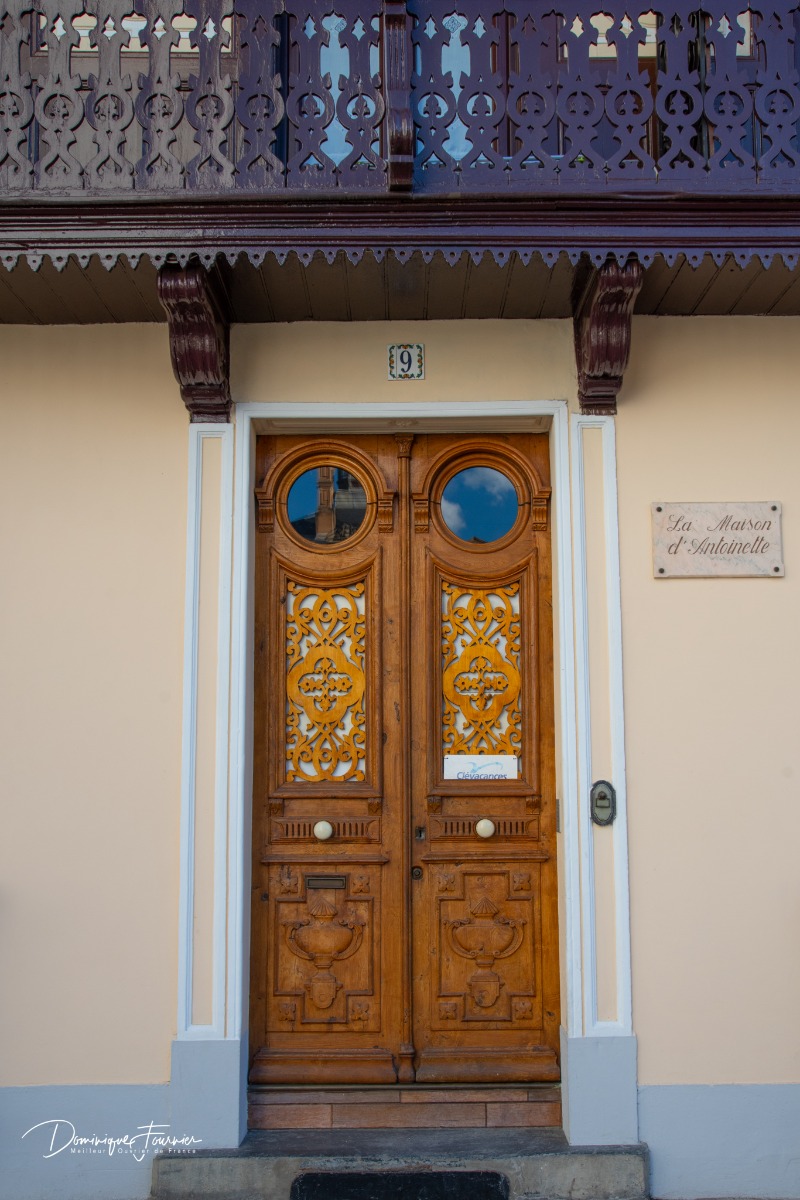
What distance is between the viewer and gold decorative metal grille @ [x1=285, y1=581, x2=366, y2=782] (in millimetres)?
5086

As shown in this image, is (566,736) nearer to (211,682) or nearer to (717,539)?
(717,539)

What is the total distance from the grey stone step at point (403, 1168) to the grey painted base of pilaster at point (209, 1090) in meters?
0.09

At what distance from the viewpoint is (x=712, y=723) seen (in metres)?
4.85

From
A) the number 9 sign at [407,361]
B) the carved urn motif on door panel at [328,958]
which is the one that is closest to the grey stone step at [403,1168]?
the carved urn motif on door panel at [328,958]

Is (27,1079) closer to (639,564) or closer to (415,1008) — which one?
(415,1008)

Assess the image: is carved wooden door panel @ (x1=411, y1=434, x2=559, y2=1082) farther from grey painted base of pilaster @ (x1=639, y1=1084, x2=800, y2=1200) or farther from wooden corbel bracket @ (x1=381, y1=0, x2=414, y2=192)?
wooden corbel bracket @ (x1=381, y1=0, x2=414, y2=192)

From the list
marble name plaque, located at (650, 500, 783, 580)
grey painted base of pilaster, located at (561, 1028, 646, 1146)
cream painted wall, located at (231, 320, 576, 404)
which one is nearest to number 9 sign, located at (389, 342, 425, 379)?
cream painted wall, located at (231, 320, 576, 404)

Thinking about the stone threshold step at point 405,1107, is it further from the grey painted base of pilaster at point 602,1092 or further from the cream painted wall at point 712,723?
the cream painted wall at point 712,723

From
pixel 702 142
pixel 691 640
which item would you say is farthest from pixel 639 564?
pixel 702 142

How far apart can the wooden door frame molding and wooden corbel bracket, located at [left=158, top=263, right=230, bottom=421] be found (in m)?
0.16

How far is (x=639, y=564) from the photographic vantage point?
4934mm

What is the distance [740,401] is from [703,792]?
189 centimetres

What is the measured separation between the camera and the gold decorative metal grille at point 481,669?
5105mm

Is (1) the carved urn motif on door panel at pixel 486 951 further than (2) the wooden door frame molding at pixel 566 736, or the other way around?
(1) the carved urn motif on door panel at pixel 486 951
